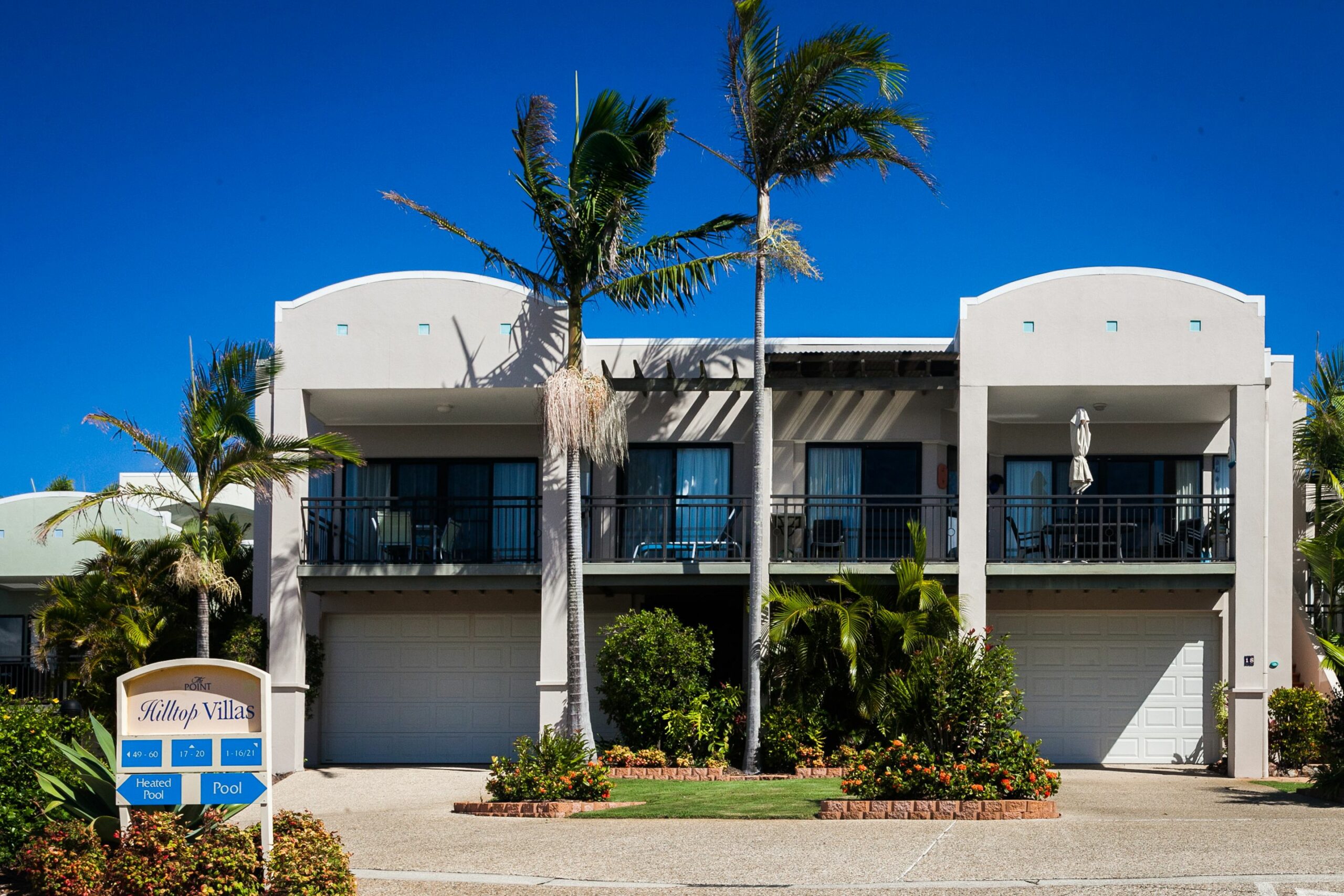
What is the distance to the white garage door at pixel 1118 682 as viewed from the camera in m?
20.0

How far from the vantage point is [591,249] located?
17531 mm

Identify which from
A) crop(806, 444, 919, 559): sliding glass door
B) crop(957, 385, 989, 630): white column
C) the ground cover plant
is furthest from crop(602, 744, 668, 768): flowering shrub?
the ground cover plant

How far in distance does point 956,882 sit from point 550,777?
5.53 meters

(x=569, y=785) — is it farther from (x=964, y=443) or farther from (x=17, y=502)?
(x=17, y=502)

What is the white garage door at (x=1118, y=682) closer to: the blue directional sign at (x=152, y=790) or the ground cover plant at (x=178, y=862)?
the ground cover plant at (x=178, y=862)

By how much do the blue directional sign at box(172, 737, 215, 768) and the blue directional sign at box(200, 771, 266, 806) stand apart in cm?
9

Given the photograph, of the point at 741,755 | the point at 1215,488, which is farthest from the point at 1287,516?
the point at 741,755

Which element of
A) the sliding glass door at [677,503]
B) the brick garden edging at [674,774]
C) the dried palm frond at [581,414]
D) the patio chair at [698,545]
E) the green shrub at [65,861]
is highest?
the dried palm frond at [581,414]

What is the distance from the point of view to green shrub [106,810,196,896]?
8203 mm

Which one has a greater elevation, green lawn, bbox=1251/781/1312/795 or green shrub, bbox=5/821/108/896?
green shrub, bbox=5/821/108/896

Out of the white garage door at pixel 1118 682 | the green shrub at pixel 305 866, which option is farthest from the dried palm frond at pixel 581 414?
the green shrub at pixel 305 866

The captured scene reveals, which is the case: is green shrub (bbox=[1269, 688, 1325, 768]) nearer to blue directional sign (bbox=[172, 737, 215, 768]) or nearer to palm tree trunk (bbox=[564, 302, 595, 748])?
palm tree trunk (bbox=[564, 302, 595, 748])

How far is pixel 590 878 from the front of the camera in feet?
31.2

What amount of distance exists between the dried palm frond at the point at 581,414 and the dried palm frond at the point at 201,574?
14.2 feet
